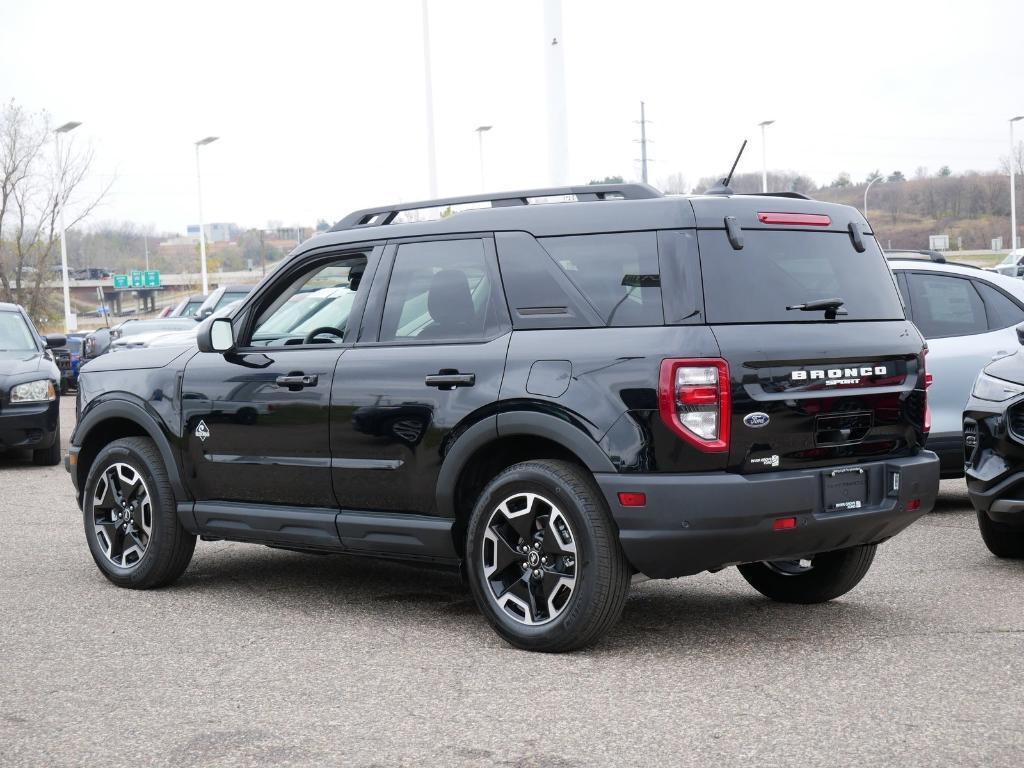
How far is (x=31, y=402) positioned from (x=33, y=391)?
0.12 meters

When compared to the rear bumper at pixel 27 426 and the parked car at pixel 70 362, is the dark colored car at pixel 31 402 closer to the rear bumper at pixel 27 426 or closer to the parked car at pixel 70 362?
the rear bumper at pixel 27 426

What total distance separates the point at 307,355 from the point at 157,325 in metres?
19.3

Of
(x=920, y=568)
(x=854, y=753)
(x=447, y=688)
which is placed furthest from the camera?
(x=920, y=568)

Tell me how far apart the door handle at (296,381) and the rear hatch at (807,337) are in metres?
2.08

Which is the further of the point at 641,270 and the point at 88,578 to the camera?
the point at 88,578

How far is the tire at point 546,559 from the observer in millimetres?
5336

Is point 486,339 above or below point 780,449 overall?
above

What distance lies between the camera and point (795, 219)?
564cm

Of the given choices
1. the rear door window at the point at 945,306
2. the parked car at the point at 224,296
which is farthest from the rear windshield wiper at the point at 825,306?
the parked car at the point at 224,296

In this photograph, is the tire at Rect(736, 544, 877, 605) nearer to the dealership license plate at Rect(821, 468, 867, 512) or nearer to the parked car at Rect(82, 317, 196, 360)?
the dealership license plate at Rect(821, 468, 867, 512)

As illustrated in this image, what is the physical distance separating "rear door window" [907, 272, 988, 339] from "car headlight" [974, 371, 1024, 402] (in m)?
2.00

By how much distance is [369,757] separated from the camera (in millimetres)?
4230

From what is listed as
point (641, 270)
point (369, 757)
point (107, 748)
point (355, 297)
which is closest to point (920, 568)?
point (641, 270)

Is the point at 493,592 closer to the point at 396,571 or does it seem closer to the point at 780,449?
the point at 780,449
